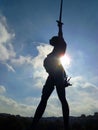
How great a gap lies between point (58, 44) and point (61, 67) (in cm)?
67

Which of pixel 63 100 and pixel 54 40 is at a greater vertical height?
pixel 54 40

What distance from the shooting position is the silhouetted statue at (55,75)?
844 cm

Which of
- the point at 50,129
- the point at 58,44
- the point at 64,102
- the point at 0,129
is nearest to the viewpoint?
the point at 64,102

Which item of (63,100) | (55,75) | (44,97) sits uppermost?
(55,75)

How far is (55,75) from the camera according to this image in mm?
8562

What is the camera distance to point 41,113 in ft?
27.9

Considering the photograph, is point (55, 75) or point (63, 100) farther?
point (55, 75)

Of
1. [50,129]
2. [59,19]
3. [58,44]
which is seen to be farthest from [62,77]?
[50,129]

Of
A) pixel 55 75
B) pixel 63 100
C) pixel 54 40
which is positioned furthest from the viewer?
pixel 54 40

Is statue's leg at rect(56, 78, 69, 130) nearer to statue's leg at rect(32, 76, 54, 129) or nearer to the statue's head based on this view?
statue's leg at rect(32, 76, 54, 129)

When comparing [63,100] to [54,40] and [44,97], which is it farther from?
[54,40]

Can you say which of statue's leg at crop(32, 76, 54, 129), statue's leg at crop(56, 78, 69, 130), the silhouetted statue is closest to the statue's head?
the silhouetted statue

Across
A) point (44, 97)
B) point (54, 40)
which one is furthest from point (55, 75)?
point (54, 40)

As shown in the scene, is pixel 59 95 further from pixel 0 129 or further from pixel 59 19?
pixel 0 129
